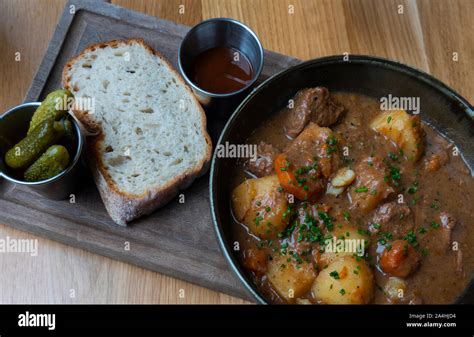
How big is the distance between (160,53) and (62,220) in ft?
4.41

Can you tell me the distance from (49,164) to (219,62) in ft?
4.45

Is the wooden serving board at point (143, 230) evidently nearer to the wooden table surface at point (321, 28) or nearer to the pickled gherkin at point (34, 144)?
the pickled gherkin at point (34, 144)

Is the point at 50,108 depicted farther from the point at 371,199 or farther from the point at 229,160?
the point at 371,199

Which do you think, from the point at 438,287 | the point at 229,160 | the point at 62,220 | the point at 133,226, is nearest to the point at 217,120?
the point at 229,160

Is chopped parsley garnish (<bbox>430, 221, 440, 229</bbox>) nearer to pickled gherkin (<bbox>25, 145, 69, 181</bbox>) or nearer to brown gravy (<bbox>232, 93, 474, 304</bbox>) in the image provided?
brown gravy (<bbox>232, 93, 474, 304</bbox>)

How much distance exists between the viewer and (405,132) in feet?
11.2

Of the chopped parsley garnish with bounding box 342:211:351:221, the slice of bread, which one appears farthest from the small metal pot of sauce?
the chopped parsley garnish with bounding box 342:211:351:221

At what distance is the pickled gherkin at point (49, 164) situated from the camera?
319 cm

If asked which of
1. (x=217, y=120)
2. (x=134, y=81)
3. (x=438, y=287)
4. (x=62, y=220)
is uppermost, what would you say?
(x=134, y=81)

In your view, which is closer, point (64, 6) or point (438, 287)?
point (438, 287)

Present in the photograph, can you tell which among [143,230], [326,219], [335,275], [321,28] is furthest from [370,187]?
[321,28]

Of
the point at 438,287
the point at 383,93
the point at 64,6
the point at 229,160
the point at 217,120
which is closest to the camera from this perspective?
the point at 438,287

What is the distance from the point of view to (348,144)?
348cm

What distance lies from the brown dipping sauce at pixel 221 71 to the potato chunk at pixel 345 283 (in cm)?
137
